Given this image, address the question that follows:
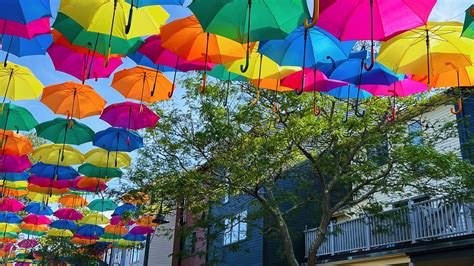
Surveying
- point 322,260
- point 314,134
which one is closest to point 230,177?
point 314,134

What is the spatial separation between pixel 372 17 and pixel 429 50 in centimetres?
137

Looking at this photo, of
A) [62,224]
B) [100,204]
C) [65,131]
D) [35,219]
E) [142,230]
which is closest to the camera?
[65,131]

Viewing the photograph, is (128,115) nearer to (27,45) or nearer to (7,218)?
(27,45)

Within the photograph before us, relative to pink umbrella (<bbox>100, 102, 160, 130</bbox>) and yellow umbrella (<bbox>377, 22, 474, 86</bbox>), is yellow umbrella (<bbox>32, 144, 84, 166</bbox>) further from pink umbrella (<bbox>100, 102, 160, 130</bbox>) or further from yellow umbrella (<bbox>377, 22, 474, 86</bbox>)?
yellow umbrella (<bbox>377, 22, 474, 86</bbox>)

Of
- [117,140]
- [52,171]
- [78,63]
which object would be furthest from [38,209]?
[78,63]

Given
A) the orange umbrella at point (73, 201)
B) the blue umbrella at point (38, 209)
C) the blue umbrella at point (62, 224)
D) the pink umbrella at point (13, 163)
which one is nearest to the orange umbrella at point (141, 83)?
the pink umbrella at point (13, 163)

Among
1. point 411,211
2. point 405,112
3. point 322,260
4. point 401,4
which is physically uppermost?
point 405,112

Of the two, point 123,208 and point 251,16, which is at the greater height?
point 251,16

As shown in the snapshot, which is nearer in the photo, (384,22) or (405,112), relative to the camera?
(384,22)

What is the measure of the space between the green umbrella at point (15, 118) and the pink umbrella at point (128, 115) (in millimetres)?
2005

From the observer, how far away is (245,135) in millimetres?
13680

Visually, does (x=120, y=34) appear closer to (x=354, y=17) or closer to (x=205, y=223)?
(x=354, y=17)

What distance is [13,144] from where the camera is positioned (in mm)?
13125

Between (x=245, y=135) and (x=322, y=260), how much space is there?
7395 mm
